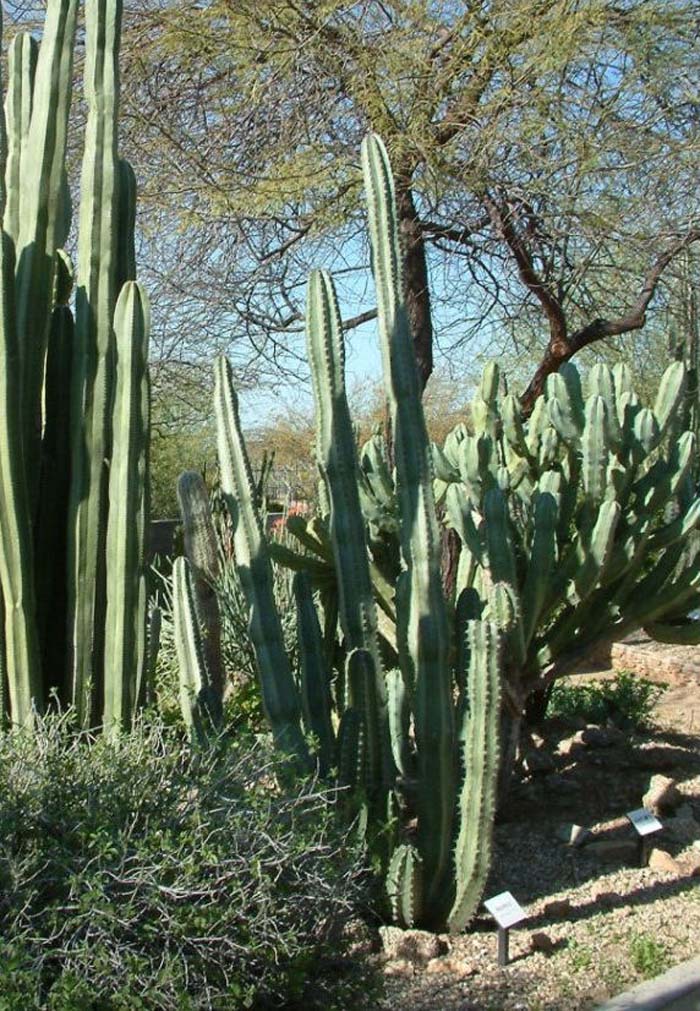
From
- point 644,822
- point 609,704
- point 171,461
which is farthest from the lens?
point 171,461

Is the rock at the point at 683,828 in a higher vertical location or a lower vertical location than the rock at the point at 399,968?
higher

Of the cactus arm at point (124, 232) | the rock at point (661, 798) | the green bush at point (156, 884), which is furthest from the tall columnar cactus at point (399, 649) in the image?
the rock at point (661, 798)

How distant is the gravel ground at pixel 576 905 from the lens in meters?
4.36

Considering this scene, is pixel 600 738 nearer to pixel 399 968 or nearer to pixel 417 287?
pixel 399 968

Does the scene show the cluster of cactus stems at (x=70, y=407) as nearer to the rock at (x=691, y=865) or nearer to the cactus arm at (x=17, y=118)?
the cactus arm at (x=17, y=118)

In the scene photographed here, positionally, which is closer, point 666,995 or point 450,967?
point 666,995

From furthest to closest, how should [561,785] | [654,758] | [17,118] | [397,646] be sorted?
[654,758] → [561,785] → [17,118] → [397,646]

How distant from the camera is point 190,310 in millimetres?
10859

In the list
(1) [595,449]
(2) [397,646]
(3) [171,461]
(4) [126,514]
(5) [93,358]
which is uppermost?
(3) [171,461]

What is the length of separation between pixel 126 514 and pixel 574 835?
8.12 feet

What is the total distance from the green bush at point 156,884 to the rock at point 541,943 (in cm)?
108

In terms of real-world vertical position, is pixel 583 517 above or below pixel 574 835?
above

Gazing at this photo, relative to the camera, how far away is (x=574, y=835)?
5645mm

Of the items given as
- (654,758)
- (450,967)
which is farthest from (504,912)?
(654,758)
